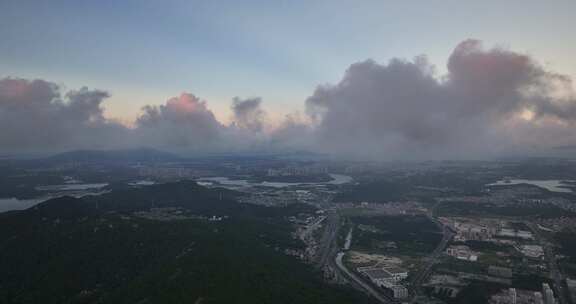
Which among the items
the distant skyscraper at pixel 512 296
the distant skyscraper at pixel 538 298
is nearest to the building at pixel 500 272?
the distant skyscraper at pixel 512 296

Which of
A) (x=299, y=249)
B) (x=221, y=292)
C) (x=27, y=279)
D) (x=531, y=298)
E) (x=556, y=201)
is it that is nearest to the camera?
(x=221, y=292)

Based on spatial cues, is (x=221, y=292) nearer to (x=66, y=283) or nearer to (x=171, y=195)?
(x=66, y=283)

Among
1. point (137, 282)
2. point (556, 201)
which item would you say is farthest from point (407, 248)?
point (556, 201)

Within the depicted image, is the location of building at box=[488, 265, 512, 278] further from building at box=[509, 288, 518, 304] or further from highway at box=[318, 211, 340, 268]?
highway at box=[318, 211, 340, 268]

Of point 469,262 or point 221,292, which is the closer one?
point 221,292

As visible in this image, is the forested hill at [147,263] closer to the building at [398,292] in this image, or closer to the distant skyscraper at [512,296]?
the building at [398,292]

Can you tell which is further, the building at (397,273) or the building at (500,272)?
the building at (500,272)

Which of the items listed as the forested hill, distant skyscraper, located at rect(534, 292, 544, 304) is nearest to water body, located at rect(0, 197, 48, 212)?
the forested hill

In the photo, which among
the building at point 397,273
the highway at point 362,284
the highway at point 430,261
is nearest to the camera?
the highway at point 362,284

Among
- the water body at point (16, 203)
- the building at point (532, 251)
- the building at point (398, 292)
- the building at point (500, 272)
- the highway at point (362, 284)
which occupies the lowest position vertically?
the highway at point (362, 284)
